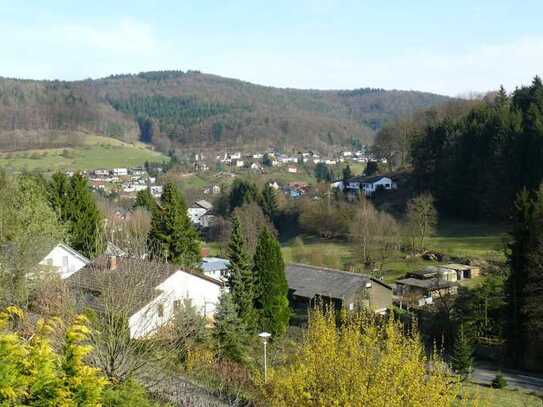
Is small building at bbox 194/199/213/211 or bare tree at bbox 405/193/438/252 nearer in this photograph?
bare tree at bbox 405/193/438/252

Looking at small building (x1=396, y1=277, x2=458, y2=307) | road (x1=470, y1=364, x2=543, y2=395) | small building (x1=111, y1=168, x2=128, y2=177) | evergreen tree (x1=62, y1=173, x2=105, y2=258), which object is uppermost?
evergreen tree (x1=62, y1=173, x2=105, y2=258)

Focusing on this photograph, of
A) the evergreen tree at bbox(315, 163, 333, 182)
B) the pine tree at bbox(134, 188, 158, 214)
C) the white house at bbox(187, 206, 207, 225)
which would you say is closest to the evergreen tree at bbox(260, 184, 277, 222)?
the white house at bbox(187, 206, 207, 225)

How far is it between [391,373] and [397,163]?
8176 centimetres

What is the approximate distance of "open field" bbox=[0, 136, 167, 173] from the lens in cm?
10476

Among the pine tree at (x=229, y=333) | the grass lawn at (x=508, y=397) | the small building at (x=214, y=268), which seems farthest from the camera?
the small building at (x=214, y=268)

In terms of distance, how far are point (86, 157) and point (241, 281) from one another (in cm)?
10636

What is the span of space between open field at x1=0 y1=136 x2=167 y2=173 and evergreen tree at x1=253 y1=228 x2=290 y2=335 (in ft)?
244

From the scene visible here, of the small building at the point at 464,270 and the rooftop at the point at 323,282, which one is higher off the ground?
the rooftop at the point at 323,282

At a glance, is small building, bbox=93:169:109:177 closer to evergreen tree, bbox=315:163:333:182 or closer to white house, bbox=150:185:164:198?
white house, bbox=150:185:164:198

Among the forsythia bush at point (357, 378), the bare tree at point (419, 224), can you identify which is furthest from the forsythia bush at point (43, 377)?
the bare tree at point (419, 224)

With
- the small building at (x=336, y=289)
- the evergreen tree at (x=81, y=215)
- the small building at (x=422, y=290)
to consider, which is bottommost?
the small building at (x=422, y=290)

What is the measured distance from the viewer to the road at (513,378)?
80.1 ft

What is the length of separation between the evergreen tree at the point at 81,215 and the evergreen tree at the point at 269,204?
1287 inches

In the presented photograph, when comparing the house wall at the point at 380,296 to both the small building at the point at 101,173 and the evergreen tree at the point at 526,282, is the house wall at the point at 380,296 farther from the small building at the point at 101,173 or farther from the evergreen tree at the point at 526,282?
the small building at the point at 101,173
